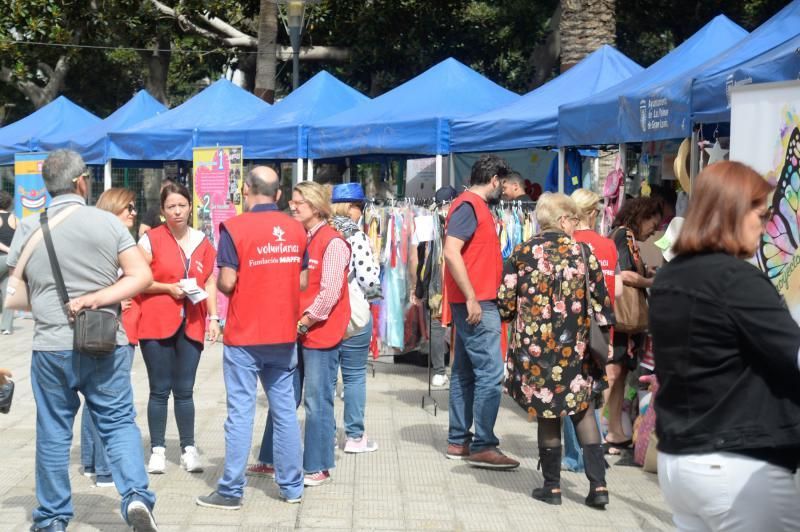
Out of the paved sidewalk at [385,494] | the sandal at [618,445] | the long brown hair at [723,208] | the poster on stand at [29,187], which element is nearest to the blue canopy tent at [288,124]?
the poster on stand at [29,187]

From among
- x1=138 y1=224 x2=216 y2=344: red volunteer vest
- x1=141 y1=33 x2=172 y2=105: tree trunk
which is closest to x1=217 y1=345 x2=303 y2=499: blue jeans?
x1=138 y1=224 x2=216 y2=344: red volunteer vest

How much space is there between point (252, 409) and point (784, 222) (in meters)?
2.87

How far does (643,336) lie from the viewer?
788 centimetres

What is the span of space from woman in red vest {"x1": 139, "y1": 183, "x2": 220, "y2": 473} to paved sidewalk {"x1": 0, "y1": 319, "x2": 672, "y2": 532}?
0.40m

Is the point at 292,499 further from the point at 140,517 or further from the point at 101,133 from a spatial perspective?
the point at 101,133

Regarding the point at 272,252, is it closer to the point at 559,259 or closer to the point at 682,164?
the point at 559,259

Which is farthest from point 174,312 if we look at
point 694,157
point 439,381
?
point 439,381

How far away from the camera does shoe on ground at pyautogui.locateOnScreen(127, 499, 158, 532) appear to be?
210 inches

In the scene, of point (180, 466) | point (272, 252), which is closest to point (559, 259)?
point (272, 252)

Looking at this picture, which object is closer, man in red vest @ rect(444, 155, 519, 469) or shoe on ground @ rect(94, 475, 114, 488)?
shoe on ground @ rect(94, 475, 114, 488)

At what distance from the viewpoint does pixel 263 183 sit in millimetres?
6309

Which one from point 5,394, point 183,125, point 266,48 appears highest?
point 266,48

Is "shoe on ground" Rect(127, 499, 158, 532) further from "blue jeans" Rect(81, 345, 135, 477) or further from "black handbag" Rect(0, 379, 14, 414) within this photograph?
"blue jeans" Rect(81, 345, 135, 477)

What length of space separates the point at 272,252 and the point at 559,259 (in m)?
1.51
